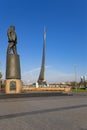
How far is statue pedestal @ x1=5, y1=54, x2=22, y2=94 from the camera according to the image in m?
30.8

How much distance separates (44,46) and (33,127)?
209ft

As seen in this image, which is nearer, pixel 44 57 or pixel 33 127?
pixel 33 127

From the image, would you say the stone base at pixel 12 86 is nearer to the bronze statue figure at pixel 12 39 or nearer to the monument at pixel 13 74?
the monument at pixel 13 74

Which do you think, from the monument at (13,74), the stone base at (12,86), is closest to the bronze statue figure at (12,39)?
the monument at (13,74)

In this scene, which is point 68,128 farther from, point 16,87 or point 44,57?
point 44,57

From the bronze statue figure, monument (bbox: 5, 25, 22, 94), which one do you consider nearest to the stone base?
monument (bbox: 5, 25, 22, 94)

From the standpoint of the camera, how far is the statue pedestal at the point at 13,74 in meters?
30.8

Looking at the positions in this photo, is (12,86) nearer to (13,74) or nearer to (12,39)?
(13,74)

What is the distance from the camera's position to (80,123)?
31.4 ft

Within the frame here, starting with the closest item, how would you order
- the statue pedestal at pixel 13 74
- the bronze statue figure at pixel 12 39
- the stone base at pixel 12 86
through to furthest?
the statue pedestal at pixel 13 74, the stone base at pixel 12 86, the bronze statue figure at pixel 12 39

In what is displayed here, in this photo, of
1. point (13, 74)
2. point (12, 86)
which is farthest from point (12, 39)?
point (12, 86)

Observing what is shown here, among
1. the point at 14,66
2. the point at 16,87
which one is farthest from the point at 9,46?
the point at 16,87

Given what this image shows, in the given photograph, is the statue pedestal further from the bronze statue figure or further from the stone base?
the bronze statue figure

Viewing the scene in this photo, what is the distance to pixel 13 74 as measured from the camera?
3075 cm
